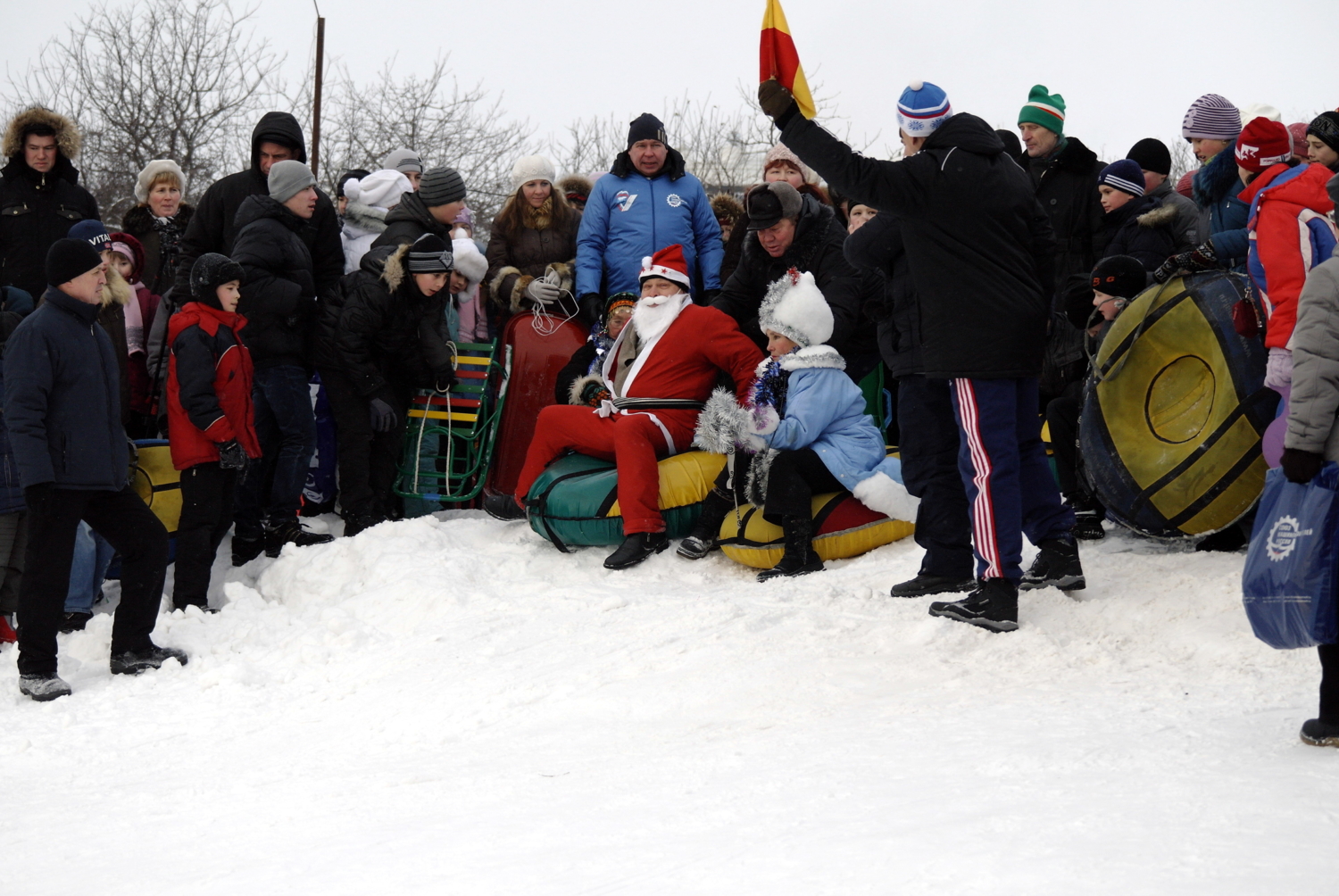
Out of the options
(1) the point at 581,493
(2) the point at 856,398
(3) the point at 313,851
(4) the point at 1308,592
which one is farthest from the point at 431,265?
(4) the point at 1308,592

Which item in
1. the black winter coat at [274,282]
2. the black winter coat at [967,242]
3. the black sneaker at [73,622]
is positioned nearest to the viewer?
the black winter coat at [967,242]

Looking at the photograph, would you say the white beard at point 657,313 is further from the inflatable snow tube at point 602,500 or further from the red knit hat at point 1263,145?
the red knit hat at point 1263,145

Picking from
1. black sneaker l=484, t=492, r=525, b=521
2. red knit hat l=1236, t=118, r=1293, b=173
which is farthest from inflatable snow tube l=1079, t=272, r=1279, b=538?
black sneaker l=484, t=492, r=525, b=521

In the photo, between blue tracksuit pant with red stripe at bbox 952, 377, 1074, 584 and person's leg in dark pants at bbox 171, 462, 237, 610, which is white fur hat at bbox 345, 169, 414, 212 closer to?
person's leg in dark pants at bbox 171, 462, 237, 610

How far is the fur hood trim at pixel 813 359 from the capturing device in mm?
6383

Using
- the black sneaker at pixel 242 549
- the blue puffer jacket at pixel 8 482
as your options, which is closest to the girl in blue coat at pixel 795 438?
the black sneaker at pixel 242 549

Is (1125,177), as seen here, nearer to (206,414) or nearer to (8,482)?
(206,414)

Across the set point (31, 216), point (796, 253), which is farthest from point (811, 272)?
point (31, 216)

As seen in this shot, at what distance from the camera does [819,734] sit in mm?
3855

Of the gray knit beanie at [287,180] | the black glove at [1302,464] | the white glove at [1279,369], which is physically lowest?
the black glove at [1302,464]

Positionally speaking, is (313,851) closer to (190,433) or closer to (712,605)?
(712,605)

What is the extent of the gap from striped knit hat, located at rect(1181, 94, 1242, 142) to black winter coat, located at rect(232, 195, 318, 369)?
15.3 ft

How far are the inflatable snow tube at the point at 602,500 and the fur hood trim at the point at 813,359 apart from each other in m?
0.71

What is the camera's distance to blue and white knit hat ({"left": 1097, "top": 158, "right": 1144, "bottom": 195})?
6680mm
